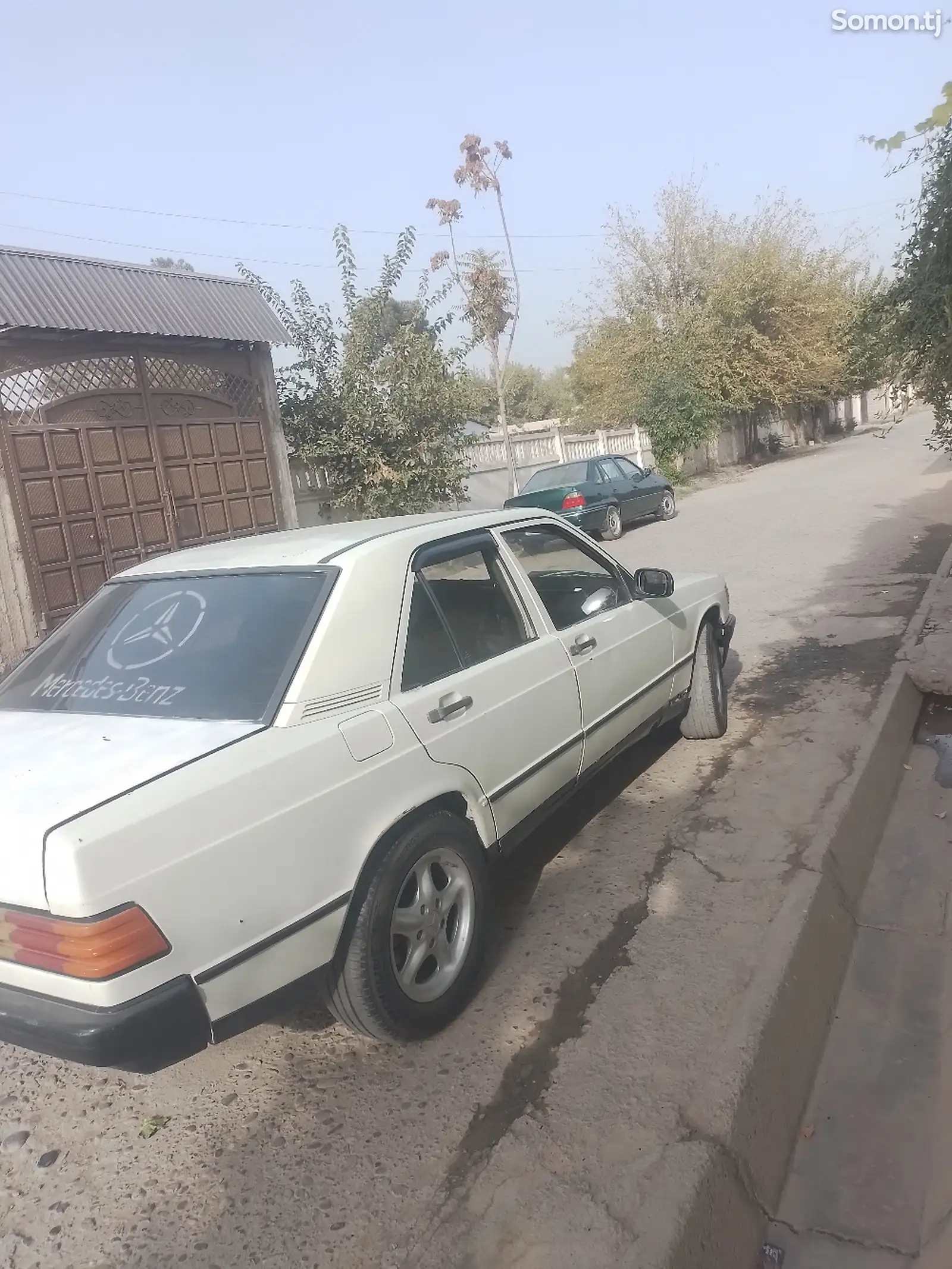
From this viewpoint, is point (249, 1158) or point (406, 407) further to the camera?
Result: point (406, 407)

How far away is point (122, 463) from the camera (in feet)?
33.2

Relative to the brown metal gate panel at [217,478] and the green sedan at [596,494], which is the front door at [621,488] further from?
the brown metal gate panel at [217,478]

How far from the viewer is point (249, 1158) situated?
8.27 feet

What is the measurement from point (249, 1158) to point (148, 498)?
29.4 feet

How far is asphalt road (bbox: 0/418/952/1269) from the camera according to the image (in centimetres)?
224

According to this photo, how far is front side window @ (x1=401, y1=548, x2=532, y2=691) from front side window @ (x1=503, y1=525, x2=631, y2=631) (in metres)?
0.18

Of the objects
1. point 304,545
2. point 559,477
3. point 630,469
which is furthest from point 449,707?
point 630,469

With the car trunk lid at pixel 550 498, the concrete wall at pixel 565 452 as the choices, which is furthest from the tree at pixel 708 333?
the car trunk lid at pixel 550 498

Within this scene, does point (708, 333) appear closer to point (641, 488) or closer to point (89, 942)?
point (641, 488)

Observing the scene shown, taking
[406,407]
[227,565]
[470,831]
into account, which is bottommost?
[470,831]

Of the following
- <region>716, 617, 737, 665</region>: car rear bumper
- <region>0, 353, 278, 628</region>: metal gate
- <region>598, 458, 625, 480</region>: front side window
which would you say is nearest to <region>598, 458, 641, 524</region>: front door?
<region>598, 458, 625, 480</region>: front side window

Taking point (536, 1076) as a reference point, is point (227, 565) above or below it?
above

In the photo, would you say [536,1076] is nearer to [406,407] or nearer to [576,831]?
[576,831]

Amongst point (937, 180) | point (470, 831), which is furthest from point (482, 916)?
point (937, 180)
